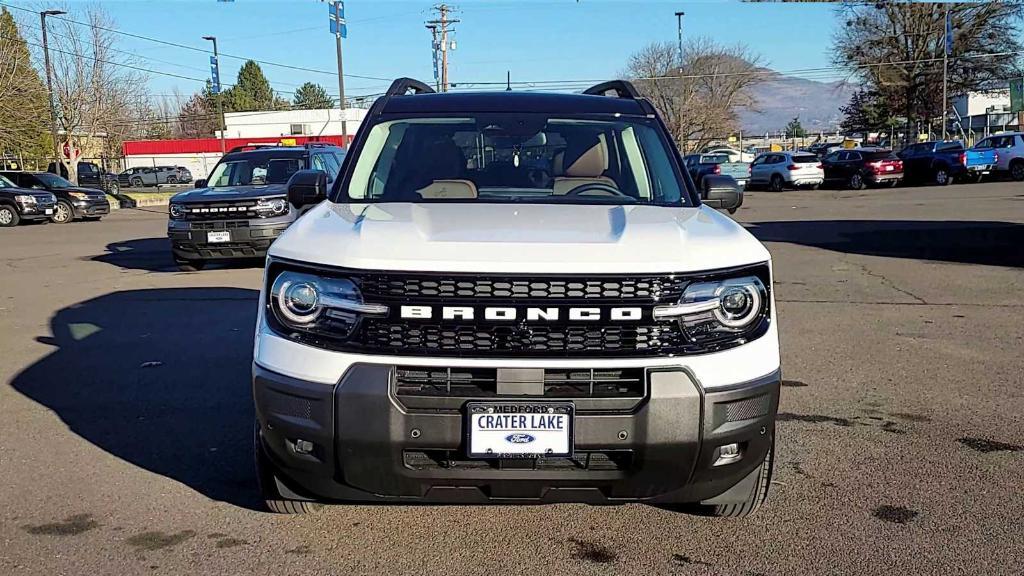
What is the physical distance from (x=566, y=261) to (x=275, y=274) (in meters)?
1.10

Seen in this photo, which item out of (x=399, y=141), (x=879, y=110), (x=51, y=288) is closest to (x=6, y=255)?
(x=51, y=288)

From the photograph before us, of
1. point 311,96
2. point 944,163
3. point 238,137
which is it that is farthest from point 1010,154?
point 311,96

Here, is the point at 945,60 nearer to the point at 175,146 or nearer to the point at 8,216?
the point at 8,216

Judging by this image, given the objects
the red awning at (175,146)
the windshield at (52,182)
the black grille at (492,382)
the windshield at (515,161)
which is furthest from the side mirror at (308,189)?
the red awning at (175,146)

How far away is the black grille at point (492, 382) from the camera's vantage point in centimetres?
311

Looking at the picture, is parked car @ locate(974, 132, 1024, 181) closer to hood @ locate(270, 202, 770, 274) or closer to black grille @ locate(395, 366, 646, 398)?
hood @ locate(270, 202, 770, 274)

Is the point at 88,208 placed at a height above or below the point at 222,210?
below

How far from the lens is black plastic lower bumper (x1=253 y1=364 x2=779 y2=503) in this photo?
3072 mm

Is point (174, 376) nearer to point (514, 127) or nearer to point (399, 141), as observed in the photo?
point (399, 141)

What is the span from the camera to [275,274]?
133 inches

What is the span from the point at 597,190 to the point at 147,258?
39.0 ft

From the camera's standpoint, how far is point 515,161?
4.72 m

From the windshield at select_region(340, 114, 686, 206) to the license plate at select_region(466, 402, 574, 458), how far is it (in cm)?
155

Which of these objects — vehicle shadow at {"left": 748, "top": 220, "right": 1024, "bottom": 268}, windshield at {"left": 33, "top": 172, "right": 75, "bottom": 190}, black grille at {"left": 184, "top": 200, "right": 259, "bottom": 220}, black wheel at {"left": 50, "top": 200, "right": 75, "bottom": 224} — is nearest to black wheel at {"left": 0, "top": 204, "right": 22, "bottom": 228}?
black wheel at {"left": 50, "top": 200, "right": 75, "bottom": 224}
